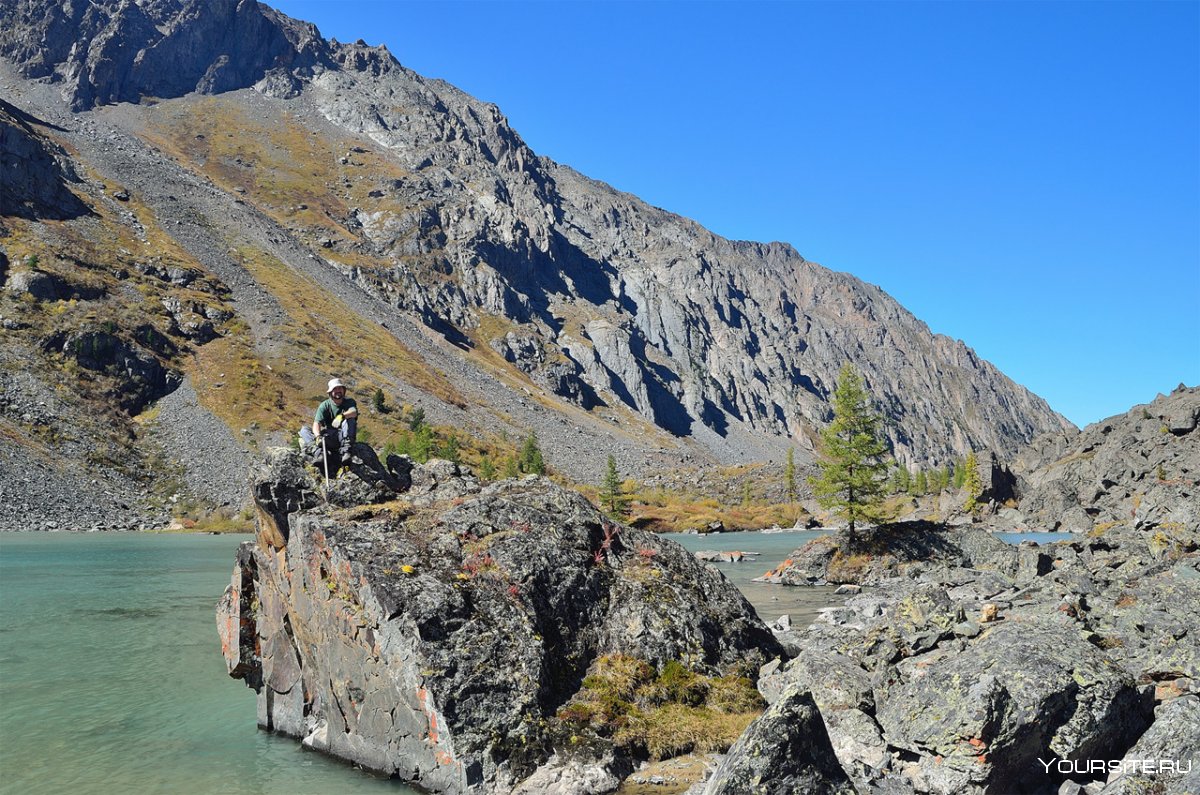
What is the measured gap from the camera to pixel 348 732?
623 inches

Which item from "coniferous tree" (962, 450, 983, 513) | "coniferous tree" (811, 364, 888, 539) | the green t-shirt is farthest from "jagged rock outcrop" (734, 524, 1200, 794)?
"coniferous tree" (962, 450, 983, 513)

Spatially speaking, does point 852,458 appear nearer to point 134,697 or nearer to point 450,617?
point 450,617

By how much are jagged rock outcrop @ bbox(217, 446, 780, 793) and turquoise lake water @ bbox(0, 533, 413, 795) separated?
1300 millimetres

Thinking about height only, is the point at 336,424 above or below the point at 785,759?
above

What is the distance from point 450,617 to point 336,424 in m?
8.07

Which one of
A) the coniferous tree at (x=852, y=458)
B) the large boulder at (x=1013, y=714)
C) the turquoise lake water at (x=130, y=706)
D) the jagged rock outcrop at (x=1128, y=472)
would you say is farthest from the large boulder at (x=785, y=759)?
the jagged rock outcrop at (x=1128, y=472)

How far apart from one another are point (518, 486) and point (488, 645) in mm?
6369

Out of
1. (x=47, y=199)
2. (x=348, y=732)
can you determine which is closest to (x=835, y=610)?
(x=348, y=732)

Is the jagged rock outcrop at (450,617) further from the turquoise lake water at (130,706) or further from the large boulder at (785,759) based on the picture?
the large boulder at (785,759)

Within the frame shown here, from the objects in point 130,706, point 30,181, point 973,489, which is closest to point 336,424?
point 130,706

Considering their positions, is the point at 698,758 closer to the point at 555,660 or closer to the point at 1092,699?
the point at 555,660

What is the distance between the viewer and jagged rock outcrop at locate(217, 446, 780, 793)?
13867 millimetres

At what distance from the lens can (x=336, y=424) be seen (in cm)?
2031

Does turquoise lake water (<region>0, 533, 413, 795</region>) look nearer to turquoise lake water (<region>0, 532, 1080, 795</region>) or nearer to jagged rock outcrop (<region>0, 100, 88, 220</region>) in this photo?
turquoise lake water (<region>0, 532, 1080, 795</region>)
